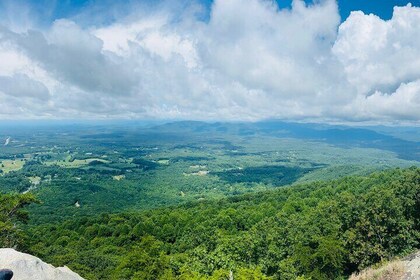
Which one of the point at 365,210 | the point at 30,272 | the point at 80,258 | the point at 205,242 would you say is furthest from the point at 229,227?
the point at 30,272

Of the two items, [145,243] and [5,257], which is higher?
[5,257]

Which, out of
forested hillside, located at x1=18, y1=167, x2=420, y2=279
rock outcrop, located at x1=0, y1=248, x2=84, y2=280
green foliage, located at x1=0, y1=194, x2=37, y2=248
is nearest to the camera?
rock outcrop, located at x1=0, y1=248, x2=84, y2=280

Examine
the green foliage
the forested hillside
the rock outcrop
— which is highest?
the rock outcrop

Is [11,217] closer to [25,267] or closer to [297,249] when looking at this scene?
[25,267]

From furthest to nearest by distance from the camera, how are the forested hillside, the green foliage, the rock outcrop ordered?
1. the forested hillside
2. the green foliage
3. the rock outcrop

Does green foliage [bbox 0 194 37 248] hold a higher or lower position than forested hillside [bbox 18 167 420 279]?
higher

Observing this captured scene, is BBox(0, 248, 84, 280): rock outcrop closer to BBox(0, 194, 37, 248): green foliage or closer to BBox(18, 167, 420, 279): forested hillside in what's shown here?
BBox(18, 167, 420, 279): forested hillside

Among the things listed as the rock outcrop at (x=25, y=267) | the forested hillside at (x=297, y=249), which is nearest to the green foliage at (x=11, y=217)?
the forested hillside at (x=297, y=249)

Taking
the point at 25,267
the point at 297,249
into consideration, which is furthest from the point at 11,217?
the point at 297,249

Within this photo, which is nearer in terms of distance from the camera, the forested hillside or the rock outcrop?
the rock outcrop

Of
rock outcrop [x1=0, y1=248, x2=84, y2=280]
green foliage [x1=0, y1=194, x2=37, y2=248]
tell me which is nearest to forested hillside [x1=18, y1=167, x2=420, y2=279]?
green foliage [x1=0, y1=194, x2=37, y2=248]

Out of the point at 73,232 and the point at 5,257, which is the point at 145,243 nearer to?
the point at 5,257
